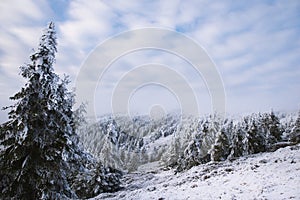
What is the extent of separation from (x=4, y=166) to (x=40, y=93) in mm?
3643

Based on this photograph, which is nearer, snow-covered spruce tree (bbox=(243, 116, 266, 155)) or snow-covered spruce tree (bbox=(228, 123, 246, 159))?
snow-covered spruce tree (bbox=(243, 116, 266, 155))

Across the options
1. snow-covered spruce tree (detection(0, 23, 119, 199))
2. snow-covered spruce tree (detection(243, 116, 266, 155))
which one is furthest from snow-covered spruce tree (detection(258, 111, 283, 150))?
snow-covered spruce tree (detection(0, 23, 119, 199))

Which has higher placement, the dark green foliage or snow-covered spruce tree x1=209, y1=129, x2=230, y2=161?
snow-covered spruce tree x1=209, y1=129, x2=230, y2=161

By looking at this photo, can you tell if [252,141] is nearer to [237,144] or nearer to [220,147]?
[237,144]

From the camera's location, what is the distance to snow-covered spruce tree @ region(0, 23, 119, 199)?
10.8 m

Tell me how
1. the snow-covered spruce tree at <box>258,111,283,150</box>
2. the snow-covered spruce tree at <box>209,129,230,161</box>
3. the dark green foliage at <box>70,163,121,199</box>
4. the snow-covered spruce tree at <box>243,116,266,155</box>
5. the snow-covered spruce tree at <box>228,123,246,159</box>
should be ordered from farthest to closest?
1. the snow-covered spruce tree at <box>258,111,283,150</box>
2. the snow-covered spruce tree at <box>228,123,246,159</box>
3. the snow-covered spruce tree at <box>243,116,266,155</box>
4. the snow-covered spruce tree at <box>209,129,230,161</box>
5. the dark green foliage at <box>70,163,121,199</box>

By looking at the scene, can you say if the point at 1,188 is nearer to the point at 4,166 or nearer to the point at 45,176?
the point at 4,166

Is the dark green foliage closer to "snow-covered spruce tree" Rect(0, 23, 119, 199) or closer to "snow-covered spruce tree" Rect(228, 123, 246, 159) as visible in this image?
"snow-covered spruce tree" Rect(0, 23, 119, 199)

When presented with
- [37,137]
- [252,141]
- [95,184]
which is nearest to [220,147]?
[252,141]

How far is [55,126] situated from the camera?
37.9 feet

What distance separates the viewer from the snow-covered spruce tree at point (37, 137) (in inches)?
424

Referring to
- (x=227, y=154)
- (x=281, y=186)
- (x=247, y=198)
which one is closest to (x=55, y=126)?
(x=247, y=198)

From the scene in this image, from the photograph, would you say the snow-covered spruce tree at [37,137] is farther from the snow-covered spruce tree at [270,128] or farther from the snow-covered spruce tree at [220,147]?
the snow-covered spruce tree at [270,128]

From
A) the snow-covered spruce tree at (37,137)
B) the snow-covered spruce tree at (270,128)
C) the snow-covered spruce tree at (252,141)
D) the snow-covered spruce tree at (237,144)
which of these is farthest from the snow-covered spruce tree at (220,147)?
the snow-covered spruce tree at (37,137)
